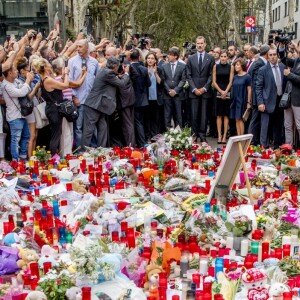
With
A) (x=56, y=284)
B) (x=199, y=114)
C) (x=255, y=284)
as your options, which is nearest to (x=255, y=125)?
(x=199, y=114)

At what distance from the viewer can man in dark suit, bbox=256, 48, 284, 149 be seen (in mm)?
10898

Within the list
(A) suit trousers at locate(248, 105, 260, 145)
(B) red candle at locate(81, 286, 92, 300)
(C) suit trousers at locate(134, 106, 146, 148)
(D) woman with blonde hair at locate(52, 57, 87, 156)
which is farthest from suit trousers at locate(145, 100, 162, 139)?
(B) red candle at locate(81, 286, 92, 300)

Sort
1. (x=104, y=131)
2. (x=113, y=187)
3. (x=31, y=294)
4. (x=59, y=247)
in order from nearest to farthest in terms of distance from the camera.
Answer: (x=31, y=294) < (x=59, y=247) < (x=113, y=187) < (x=104, y=131)

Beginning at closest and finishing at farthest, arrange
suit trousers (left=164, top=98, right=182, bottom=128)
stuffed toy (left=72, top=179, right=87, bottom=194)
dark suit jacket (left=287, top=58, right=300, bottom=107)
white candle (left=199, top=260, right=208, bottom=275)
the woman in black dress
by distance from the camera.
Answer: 1. white candle (left=199, top=260, right=208, bottom=275)
2. stuffed toy (left=72, top=179, right=87, bottom=194)
3. dark suit jacket (left=287, top=58, right=300, bottom=107)
4. the woman in black dress
5. suit trousers (left=164, top=98, right=182, bottom=128)

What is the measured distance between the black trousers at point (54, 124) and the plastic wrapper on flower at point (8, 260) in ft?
15.5

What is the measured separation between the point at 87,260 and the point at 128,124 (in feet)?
21.7

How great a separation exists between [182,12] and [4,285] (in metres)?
52.3

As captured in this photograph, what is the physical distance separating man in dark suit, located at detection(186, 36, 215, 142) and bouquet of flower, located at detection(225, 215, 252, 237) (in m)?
6.42

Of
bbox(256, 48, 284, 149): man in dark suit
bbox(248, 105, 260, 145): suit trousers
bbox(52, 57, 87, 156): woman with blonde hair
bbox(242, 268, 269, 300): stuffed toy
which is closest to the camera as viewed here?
bbox(242, 268, 269, 300): stuffed toy

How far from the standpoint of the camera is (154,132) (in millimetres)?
12469

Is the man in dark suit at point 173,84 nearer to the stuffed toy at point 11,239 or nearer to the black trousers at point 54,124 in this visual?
the black trousers at point 54,124

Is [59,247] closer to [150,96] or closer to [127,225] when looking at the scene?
[127,225]

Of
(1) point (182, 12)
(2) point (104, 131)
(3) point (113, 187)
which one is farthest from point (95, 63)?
(1) point (182, 12)

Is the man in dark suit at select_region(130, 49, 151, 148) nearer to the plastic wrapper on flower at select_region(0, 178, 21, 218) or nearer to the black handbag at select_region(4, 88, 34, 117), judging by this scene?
the black handbag at select_region(4, 88, 34, 117)
